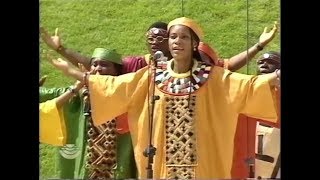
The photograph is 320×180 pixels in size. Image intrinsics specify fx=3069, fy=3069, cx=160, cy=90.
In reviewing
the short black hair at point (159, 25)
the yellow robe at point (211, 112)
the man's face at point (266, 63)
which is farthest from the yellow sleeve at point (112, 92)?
the man's face at point (266, 63)

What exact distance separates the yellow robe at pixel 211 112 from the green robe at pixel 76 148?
0.22ft

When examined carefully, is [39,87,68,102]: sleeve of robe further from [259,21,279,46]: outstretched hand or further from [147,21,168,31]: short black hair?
[259,21,279,46]: outstretched hand

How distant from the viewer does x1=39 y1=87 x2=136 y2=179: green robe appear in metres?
19.9

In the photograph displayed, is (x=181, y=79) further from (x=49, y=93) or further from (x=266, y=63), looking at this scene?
(x=49, y=93)

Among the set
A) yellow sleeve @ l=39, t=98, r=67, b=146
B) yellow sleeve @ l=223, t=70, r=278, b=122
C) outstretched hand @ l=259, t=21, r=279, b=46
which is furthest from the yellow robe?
yellow sleeve @ l=39, t=98, r=67, b=146

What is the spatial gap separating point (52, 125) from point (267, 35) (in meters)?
1.51

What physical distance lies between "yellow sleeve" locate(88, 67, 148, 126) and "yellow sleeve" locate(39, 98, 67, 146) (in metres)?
0.22

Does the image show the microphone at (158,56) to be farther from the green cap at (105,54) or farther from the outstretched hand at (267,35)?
the outstretched hand at (267,35)

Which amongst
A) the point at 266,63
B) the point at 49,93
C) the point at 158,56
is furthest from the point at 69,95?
the point at 266,63

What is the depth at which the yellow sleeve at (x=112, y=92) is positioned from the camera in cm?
1984

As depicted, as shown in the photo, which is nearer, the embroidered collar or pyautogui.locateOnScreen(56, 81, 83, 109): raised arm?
the embroidered collar

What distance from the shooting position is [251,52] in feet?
65.1

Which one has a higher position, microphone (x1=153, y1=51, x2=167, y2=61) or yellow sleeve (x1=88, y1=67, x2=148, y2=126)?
microphone (x1=153, y1=51, x2=167, y2=61)

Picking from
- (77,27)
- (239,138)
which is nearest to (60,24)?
(77,27)
